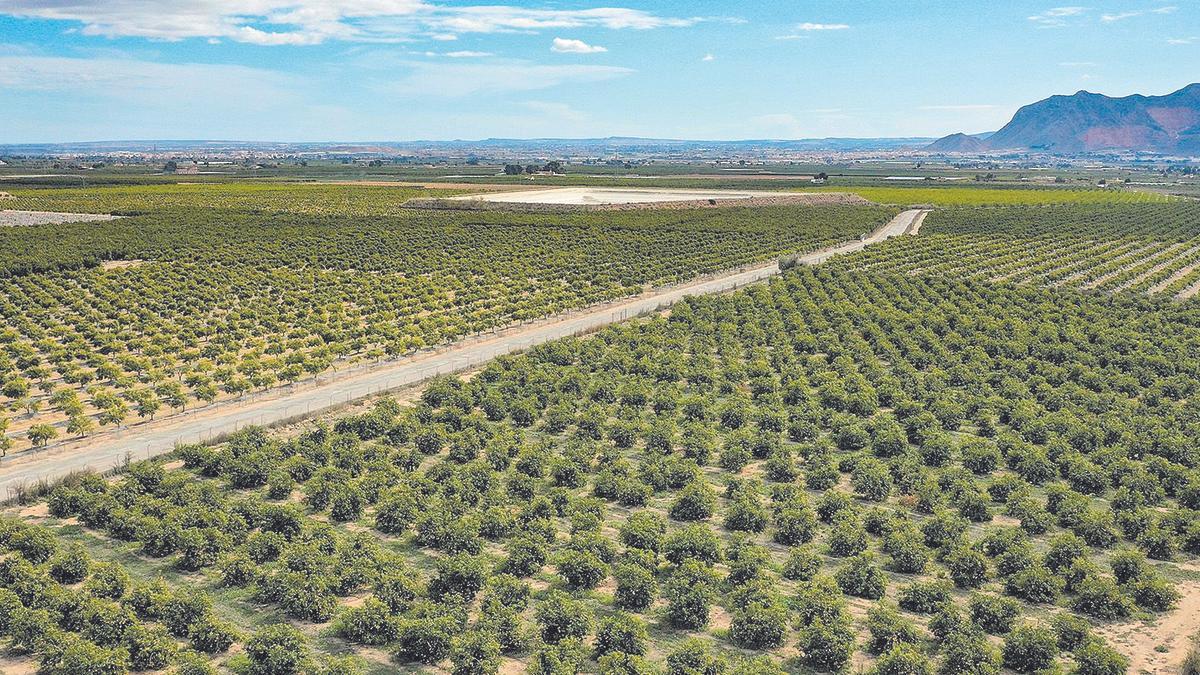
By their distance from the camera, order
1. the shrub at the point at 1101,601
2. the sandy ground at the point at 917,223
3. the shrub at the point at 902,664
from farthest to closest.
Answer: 1. the sandy ground at the point at 917,223
2. the shrub at the point at 1101,601
3. the shrub at the point at 902,664

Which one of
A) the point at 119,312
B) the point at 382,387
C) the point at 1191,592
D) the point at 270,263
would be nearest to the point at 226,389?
the point at 382,387

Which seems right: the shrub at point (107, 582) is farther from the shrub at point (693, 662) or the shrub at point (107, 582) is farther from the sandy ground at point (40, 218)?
the sandy ground at point (40, 218)

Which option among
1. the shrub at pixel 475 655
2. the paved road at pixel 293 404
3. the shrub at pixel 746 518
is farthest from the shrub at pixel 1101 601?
the paved road at pixel 293 404

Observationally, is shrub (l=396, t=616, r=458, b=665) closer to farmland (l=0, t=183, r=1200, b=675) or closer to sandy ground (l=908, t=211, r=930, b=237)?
farmland (l=0, t=183, r=1200, b=675)

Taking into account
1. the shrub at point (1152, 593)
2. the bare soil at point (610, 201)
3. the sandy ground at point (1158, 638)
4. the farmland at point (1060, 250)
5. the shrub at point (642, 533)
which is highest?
the bare soil at point (610, 201)

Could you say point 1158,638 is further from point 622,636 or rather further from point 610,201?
point 610,201

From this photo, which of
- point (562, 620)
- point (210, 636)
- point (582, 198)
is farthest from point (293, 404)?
point (582, 198)

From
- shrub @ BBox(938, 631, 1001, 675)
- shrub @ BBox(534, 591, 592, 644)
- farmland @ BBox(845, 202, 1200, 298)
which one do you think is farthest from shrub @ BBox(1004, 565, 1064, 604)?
farmland @ BBox(845, 202, 1200, 298)
